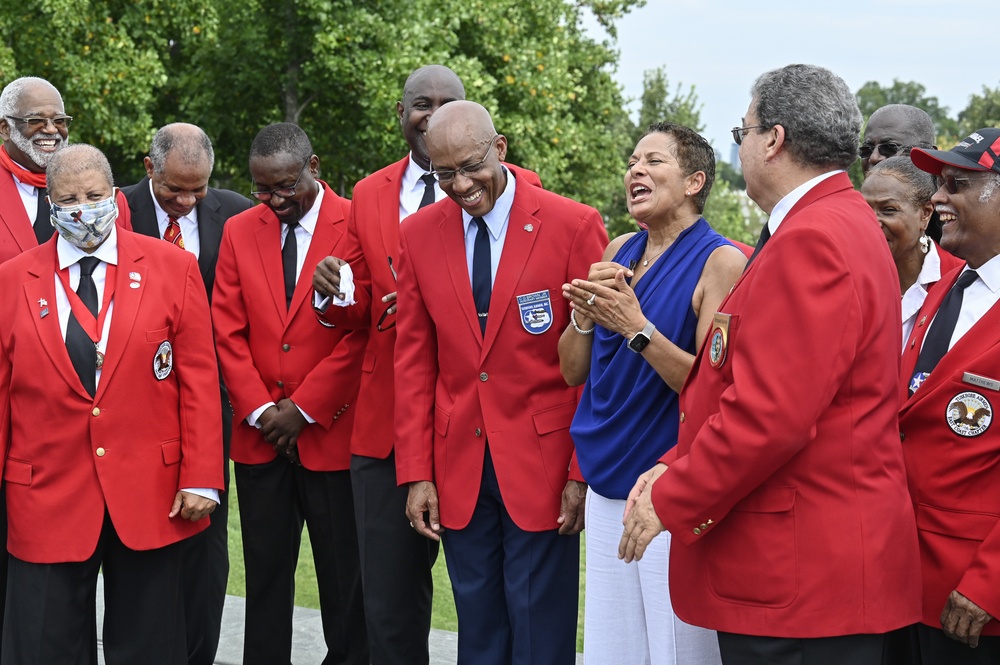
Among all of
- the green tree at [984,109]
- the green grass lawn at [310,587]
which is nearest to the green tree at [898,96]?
the green tree at [984,109]

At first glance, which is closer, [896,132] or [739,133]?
[739,133]

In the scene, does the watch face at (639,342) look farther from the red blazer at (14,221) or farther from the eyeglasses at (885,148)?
the red blazer at (14,221)

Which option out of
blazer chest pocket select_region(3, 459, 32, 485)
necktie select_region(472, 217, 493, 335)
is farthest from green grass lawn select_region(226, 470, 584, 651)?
necktie select_region(472, 217, 493, 335)

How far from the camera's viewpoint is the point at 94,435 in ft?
14.8

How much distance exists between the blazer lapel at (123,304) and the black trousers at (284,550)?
1.12m

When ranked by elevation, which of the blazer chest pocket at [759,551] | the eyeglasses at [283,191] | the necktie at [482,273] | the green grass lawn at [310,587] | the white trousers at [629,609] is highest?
the eyeglasses at [283,191]

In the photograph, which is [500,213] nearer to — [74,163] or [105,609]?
[74,163]

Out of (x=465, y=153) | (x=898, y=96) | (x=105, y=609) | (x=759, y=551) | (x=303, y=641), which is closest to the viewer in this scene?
(x=759, y=551)

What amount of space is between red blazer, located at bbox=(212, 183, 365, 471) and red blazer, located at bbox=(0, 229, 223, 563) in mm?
639

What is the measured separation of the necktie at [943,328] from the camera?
3.72 m

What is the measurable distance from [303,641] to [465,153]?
3.13m

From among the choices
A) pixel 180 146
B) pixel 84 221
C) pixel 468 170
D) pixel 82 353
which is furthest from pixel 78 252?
pixel 468 170

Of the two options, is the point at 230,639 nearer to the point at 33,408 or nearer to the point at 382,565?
the point at 382,565

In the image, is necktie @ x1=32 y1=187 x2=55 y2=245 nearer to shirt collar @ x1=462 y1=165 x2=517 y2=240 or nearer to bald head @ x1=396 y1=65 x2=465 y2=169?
bald head @ x1=396 y1=65 x2=465 y2=169
